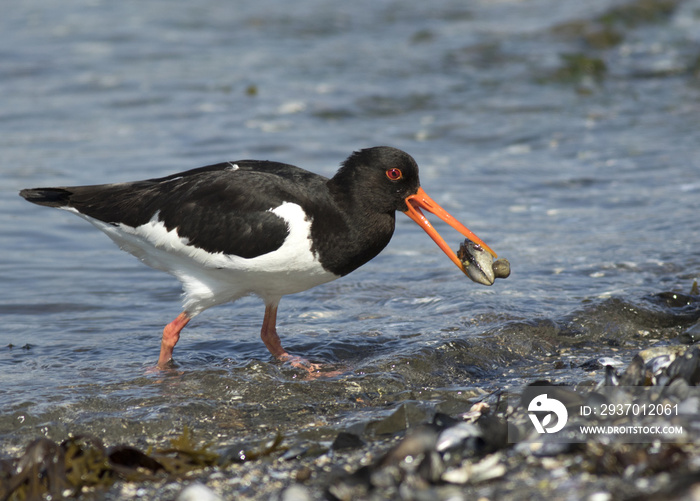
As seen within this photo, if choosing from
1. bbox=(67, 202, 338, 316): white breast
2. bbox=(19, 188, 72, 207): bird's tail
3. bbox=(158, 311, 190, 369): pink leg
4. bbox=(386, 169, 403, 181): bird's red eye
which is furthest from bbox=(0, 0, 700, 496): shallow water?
bbox=(386, 169, 403, 181): bird's red eye

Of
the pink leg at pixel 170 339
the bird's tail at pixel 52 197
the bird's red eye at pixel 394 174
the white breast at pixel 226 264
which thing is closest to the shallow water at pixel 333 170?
the pink leg at pixel 170 339

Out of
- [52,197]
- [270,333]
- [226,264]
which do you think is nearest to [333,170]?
[270,333]

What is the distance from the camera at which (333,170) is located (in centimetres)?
899

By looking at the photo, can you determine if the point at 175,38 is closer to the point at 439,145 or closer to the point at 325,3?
the point at 325,3

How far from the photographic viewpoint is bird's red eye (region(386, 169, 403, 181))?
501 centimetres

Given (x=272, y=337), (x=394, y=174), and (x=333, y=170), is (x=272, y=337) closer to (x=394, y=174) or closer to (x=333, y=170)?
(x=394, y=174)

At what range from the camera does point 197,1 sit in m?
16.4

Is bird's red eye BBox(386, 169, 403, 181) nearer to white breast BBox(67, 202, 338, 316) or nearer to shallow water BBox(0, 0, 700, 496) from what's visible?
white breast BBox(67, 202, 338, 316)

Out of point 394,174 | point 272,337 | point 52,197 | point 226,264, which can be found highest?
point 394,174

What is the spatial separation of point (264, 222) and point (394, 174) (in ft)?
2.85

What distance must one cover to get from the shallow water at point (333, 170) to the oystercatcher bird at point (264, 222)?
58cm

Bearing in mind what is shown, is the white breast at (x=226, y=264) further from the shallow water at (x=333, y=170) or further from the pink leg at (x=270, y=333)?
the shallow water at (x=333, y=170)

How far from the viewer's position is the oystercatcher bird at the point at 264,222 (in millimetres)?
4828

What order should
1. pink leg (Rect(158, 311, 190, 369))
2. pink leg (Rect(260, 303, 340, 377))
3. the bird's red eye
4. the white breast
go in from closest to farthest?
the white breast, the bird's red eye, pink leg (Rect(158, 311, 190, 369)), pink leg (Rect(260, 303, 340, 377))
